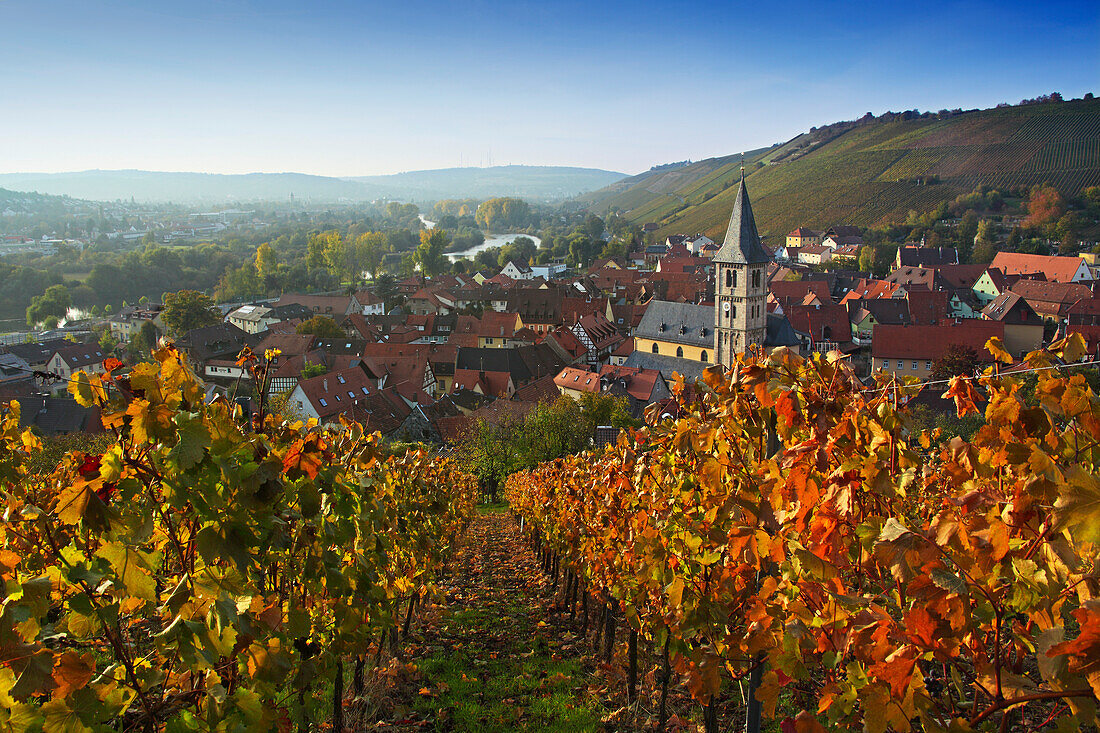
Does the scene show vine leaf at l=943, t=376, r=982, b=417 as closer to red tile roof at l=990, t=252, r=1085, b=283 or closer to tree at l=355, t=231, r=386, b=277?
red tile roof at l=990, t=252, r=1085, b=283

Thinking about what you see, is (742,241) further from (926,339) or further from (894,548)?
(894,548)

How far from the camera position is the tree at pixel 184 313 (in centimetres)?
7475

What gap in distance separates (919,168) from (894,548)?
533 ft

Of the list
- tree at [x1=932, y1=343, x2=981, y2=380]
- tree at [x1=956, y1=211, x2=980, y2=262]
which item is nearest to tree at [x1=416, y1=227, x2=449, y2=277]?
tree at [x1=956, y1=211, x2=980, y2=262]

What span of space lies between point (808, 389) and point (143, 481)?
11.5 ft

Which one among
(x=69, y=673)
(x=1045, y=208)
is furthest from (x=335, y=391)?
(x=1045, y=208)

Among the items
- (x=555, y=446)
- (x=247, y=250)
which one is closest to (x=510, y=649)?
(x=555, y=446)

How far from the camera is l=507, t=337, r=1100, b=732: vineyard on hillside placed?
2.49 meters

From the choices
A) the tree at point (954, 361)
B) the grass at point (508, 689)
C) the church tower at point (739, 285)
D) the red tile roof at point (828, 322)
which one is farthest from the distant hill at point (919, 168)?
the grass at point (508, 689)

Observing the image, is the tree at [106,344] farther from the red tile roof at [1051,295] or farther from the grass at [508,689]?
the red tile roof at [1051,295]

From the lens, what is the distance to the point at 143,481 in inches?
131

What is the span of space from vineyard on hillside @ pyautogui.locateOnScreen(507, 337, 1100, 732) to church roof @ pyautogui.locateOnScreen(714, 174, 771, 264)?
50010 millimetres

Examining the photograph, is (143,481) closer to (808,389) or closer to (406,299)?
(808,389)

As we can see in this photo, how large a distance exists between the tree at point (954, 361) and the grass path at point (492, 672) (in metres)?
40.0
